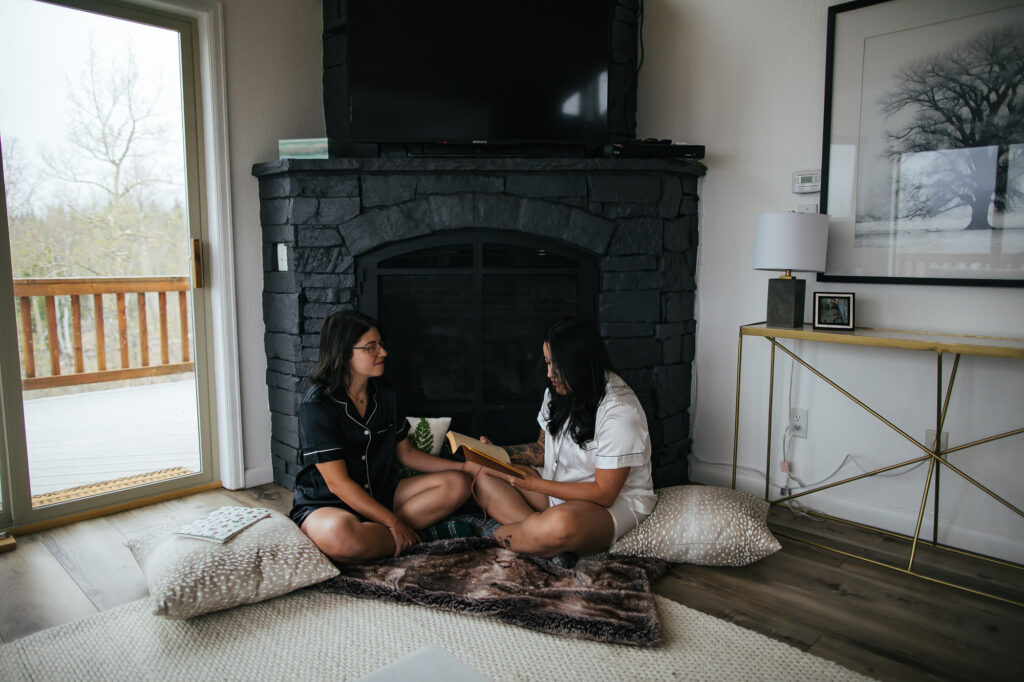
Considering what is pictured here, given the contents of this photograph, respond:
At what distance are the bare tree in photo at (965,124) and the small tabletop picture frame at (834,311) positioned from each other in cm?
37

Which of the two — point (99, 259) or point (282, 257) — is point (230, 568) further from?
point (99, 259)

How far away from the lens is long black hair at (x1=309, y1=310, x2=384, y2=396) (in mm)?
2223

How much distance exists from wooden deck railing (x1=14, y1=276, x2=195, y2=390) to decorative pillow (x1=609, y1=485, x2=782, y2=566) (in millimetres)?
2036

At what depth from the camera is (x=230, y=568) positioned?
6.23 feet

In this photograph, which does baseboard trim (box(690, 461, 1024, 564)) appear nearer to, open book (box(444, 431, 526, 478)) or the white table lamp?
the white table lamp

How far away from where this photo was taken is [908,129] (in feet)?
7.81

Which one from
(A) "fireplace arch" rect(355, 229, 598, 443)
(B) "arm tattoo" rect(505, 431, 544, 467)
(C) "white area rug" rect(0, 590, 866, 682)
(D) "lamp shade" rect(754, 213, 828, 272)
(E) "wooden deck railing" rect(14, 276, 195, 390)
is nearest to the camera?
(C) "white area rug" rect(0, 590, 866, 682)

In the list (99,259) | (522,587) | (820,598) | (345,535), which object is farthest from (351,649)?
(99,259)

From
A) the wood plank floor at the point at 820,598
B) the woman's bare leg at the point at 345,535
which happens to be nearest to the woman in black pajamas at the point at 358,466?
the woman's bare leg at the point at 345,535

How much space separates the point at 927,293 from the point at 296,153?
246cm

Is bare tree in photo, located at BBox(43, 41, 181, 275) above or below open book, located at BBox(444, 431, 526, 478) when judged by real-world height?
above

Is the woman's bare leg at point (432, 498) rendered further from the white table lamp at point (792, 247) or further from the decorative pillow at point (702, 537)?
the white table lamp at point (792, 247)

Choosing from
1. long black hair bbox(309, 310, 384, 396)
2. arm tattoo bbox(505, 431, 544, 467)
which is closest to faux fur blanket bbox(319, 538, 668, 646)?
arm tattoo bbox(505, 431, 544, 467)

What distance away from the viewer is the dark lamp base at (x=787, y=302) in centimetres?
246
